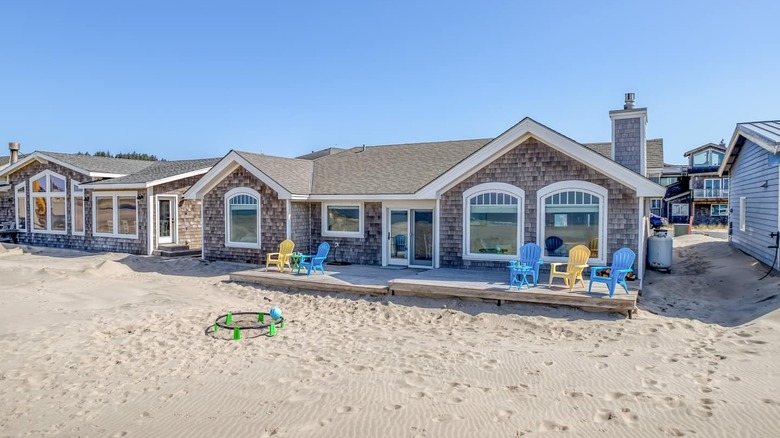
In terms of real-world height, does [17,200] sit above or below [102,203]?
above

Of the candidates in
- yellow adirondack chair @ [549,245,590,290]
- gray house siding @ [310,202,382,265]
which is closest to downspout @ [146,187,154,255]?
gray house siding @ [310,202,382,265]

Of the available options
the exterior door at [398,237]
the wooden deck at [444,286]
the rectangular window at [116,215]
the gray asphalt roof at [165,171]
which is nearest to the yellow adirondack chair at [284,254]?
the wooden deck at [444,286]

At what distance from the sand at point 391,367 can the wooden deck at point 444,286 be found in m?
0.21

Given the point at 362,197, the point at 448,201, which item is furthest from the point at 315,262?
the point at 448,201

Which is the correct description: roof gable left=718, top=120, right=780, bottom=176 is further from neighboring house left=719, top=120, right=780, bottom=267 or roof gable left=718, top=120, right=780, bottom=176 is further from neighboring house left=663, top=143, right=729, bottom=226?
neighboring house left=663, top=143, right=729, bottom=226

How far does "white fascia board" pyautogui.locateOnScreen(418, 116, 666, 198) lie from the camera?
10.3 m

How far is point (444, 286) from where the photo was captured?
983cm

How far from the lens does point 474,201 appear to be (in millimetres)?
12023

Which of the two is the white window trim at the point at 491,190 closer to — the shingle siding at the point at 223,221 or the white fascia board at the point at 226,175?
the white fascia board at the point at 226,175

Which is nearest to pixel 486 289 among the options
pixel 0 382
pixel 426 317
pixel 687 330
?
pixel 426 317

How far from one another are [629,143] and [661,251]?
3.05 m

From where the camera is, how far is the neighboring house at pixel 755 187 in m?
11.1

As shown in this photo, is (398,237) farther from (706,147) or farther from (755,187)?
(706,147)

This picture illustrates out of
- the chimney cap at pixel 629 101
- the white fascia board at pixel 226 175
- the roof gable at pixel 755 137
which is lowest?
the white fascia board at pixel 226 175
